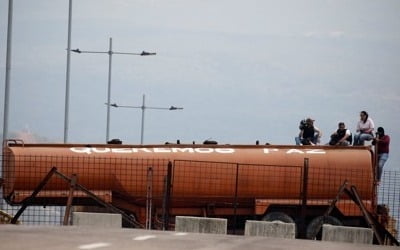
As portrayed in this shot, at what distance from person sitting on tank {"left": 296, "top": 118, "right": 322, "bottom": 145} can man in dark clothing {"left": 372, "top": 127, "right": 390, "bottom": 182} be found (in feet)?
7.14

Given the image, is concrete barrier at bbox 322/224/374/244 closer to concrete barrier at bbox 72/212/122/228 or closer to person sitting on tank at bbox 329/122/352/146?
concrete barrier at bbox 72/212/122/228

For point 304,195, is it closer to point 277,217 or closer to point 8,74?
point 277,217

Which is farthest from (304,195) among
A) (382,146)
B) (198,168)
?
(382,146)

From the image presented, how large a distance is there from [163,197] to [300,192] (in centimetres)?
408

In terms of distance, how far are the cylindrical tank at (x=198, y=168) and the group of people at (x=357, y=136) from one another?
0.90m

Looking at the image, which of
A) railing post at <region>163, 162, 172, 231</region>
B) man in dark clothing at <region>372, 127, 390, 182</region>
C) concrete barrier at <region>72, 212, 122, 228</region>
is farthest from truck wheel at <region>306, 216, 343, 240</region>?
concrete barrier at <region>72, 212, 122, 228</region>

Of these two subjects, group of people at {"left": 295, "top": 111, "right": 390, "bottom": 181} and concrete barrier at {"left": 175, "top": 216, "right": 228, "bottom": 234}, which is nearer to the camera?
concrete barrier at {"left": 175, "top": 216, "right": 228, "bottom": 234}

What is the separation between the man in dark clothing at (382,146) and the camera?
30766 mm

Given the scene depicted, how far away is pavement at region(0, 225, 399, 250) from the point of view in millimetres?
18203

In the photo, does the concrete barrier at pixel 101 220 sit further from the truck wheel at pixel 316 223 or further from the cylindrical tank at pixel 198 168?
the truck wheel at pixel 316 223

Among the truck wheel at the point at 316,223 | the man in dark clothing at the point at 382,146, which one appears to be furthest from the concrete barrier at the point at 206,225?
the man in dark clothing at the point at 382,146

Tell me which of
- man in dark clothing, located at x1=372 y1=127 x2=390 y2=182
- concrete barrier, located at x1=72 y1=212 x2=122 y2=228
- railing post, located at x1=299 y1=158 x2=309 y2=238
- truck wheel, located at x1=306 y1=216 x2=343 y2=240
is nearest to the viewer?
concrete barrier, located at x1=72 y1=212 x2=122 y2=228

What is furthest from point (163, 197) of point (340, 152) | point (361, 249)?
point (361, 249)

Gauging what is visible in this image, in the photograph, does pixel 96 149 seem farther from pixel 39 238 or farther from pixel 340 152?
pixel 39 238
